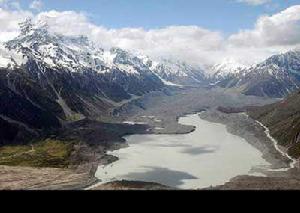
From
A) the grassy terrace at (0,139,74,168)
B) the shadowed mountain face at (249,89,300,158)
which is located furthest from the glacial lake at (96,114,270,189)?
the grassy terrace at (0,139,74,168)

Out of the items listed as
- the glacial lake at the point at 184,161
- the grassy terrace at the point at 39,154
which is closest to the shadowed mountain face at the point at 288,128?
the glacial lake at the point at 184,161

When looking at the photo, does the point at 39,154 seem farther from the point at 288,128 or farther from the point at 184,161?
the point at 288,128

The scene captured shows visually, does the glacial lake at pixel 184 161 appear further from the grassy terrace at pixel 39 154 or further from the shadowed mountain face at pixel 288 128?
the grassy terrace at pixel 39 154

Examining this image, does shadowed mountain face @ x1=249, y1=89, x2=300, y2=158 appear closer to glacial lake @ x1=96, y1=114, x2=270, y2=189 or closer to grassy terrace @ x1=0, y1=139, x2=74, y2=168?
glacial lake @ x1=96, y1=114, x2=270, y2=189

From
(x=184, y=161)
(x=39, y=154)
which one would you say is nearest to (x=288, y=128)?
(x=184, y=161)
